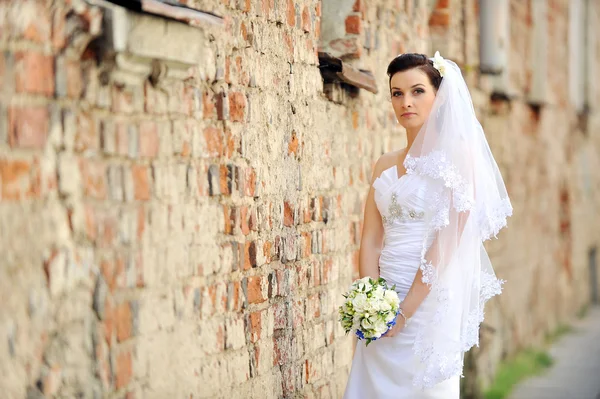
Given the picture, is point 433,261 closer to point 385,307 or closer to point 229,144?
point 385,307

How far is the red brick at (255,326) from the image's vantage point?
3855 millimetres

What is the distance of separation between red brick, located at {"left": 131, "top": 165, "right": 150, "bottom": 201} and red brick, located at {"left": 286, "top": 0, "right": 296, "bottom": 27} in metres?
1.52

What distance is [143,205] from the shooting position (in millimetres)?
3049

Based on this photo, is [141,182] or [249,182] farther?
[249,182]

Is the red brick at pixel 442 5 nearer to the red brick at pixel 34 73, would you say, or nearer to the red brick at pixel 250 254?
the red brick at pixel 250 254

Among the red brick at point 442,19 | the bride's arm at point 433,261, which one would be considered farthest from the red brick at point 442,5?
the bride's arm at point 433,261

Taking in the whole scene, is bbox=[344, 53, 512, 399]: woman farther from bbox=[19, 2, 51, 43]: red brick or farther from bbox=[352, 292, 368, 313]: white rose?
bbox=[19, 2, 51, 43]: red brick

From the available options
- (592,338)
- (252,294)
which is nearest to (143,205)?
(252,294)

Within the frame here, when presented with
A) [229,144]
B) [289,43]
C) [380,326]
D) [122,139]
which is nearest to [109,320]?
[122,139]

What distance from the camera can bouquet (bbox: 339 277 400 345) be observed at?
3762 millimetres

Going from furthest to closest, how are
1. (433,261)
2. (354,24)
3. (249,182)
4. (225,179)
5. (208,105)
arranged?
(354,24) → (433,261) → (249,182) → (225,179) → (208,105)

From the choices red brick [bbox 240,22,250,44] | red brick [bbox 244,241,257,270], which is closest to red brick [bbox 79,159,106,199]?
red brick [bbox 244,241,257,270]

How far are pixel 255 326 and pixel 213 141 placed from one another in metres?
0.79

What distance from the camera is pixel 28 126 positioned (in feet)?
8.34
